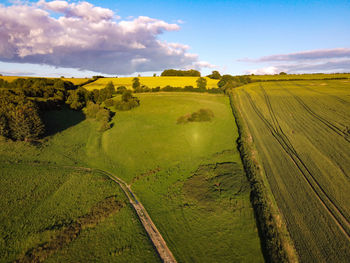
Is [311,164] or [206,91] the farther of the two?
[206,91]

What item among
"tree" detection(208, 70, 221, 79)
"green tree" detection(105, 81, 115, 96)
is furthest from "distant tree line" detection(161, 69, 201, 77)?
"green tree" detection(105, 81, 115, 96)

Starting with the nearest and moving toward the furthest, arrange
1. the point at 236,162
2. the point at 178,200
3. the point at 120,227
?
1. the point at 120,227
2. the point at 178,200
3. the point at 236,162

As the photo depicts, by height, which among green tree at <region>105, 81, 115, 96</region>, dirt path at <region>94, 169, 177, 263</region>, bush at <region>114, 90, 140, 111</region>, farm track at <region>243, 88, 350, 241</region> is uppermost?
green tree at <region>105, 81, 115, 96</region>

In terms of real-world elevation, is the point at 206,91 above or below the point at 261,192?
above

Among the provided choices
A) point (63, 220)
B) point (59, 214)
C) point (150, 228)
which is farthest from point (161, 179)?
point (59, 214)

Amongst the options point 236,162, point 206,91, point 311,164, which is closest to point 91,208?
point 236,162

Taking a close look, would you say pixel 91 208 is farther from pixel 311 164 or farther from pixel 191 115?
pixel 191 115

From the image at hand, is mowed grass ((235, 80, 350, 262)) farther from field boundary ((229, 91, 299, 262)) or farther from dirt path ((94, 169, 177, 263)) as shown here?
dirt path ((94, 169, 177, 263))
